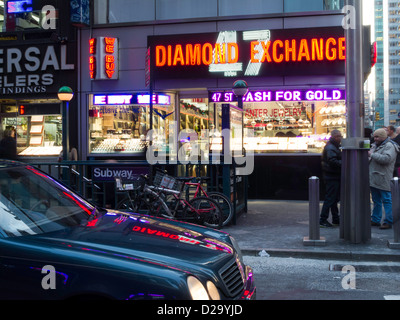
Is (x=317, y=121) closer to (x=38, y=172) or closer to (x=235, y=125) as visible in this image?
(x=235, y=125)

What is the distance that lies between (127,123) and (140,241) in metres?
11.8

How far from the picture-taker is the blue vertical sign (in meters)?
14.9

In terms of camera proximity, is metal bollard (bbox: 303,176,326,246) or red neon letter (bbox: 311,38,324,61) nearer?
metal bollard (bbox: 303,176,326,246)

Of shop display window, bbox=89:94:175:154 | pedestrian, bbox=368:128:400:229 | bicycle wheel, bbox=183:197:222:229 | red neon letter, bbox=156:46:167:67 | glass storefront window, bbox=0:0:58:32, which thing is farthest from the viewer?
glass storefront window, bbox=0:0:58:32

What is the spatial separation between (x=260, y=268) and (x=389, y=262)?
6.29ft

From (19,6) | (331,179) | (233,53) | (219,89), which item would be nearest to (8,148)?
(19,6)

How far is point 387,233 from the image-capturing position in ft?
28.3

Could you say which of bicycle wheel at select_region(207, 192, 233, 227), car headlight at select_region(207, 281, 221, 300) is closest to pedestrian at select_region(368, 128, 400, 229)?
bicycle wheel at select_region(207, 192, 233, 227)

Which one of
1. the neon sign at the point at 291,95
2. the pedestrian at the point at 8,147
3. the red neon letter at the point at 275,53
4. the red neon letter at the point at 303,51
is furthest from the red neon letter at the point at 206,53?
the pedestrian at the point at 8,147

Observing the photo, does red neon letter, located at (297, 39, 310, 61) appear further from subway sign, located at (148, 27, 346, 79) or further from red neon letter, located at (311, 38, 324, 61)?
red neon letter, located at (311, 38, 324, 61)

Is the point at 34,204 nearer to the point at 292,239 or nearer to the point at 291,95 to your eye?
the point at 292,239

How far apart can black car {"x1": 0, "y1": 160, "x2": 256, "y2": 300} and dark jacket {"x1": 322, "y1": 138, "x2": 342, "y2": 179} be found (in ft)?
18.6

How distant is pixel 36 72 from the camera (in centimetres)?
1556

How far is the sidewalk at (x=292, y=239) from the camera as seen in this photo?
7.18 m
